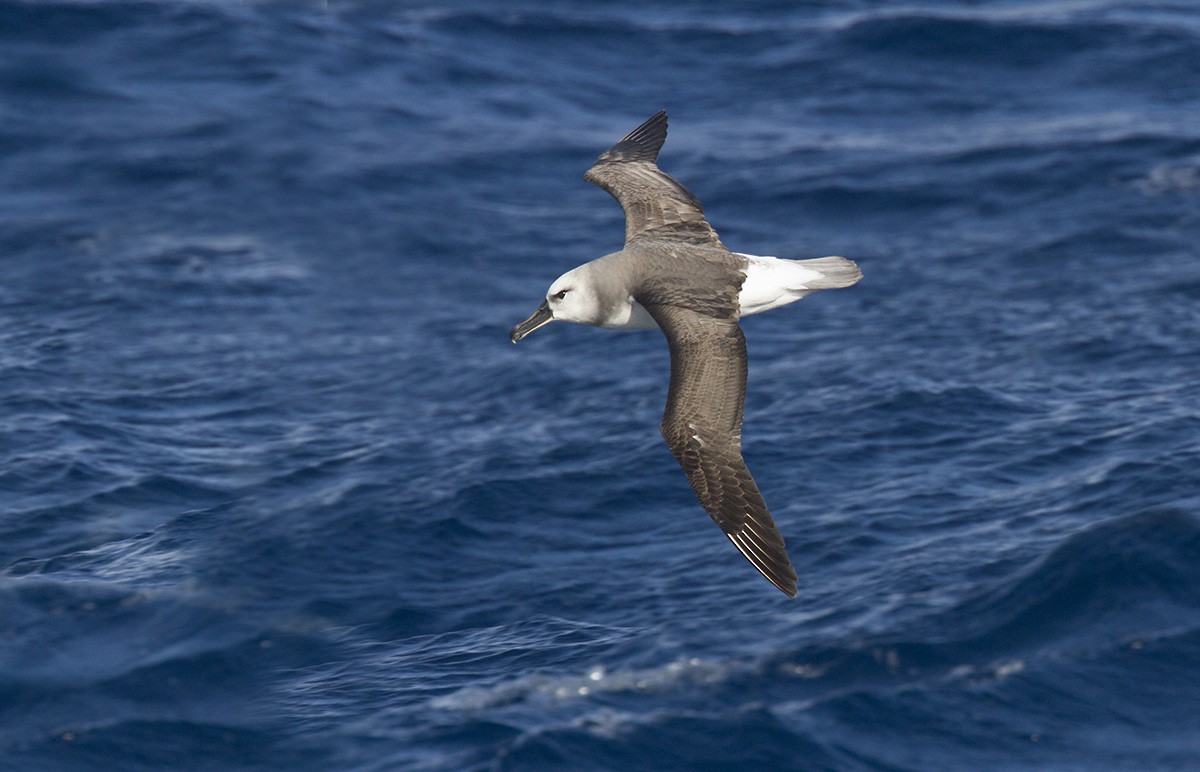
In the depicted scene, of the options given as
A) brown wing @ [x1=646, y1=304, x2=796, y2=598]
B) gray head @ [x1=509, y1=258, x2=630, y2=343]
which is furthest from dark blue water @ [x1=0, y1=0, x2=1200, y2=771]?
gray head @ [x1=509, y1=258, x2=630, y2=343]

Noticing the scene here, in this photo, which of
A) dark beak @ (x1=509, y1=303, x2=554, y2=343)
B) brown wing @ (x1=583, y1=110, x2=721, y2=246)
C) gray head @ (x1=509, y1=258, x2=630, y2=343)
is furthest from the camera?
brown wing @ (x1=583, y1=110, x2=721, y2=246)

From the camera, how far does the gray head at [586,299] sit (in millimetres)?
11664

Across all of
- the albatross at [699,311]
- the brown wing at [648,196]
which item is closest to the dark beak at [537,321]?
the albatross at [699,311]

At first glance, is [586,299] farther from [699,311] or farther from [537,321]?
[699,311]

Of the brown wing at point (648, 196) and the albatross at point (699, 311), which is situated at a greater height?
the brown wing at point (648, 196)

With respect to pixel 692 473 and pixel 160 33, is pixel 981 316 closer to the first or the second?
Result: pixel 692 473

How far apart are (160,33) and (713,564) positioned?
16870mm

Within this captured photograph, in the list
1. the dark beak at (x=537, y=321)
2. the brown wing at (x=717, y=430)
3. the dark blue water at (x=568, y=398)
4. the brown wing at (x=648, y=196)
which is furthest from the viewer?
the brown wing at (x=648, y=196)

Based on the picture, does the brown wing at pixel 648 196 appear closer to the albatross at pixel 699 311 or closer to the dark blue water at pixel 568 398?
the albatross at pixel 699 311

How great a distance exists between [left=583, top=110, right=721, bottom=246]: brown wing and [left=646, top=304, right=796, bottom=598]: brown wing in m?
1.96

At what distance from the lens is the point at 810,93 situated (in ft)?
88.6

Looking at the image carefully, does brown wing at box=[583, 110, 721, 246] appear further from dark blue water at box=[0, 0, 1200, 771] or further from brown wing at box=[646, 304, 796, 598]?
dark blue water at box=[0, 0, 1200, 771]

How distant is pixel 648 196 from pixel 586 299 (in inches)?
94.1

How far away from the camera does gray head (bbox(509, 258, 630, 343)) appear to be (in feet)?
38.3
